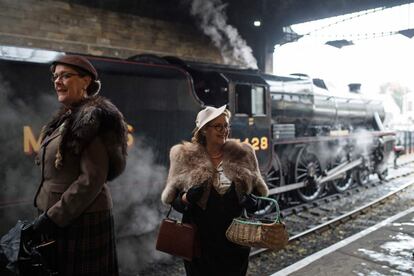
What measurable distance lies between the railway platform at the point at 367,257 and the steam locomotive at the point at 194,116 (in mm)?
1966

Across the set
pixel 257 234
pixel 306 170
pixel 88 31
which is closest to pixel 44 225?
pixel 257 234

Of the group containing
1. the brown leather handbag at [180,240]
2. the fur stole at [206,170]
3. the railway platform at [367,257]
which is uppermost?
the fur stole at [206,170]

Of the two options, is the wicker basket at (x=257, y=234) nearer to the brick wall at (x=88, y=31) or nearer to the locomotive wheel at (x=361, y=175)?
the brick wall at (x=88, y=31)

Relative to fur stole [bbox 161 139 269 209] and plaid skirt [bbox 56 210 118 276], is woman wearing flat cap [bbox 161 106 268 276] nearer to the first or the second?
fur stole [bbox 161 139 269 209]

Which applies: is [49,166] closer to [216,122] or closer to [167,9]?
[216,122]

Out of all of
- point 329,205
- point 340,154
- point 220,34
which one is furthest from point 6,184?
point 220,34

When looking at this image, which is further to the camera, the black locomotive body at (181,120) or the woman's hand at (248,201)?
the black locomotive body at (181,120)

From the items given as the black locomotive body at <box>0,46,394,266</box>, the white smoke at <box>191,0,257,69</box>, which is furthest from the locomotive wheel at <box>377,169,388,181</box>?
the white smoke at <box>191,0,257,69</box>

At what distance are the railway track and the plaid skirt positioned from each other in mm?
3373

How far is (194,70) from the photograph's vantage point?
5.99 metres

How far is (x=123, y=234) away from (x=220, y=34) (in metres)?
8.80

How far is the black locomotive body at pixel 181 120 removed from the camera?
12.0ft

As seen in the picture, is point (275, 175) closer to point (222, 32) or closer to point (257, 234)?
point (257, 234)

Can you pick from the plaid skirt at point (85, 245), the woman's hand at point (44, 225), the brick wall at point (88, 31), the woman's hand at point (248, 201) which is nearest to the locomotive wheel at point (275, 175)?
the brick wall at point (88, 31)
